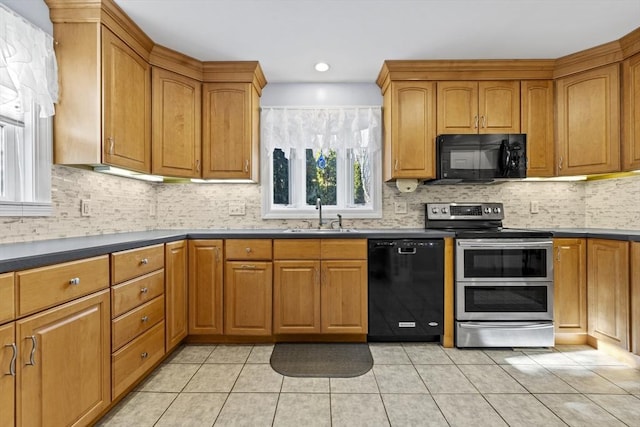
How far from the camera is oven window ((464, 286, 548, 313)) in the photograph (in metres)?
2.63

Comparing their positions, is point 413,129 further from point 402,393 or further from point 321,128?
point 402,393

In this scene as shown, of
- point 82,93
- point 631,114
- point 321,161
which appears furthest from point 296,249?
point 631,114

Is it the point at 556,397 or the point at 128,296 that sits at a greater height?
the point at 128,296

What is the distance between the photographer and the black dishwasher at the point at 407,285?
8.71ft

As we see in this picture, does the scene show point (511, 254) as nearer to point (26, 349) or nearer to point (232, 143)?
point (232, 143)

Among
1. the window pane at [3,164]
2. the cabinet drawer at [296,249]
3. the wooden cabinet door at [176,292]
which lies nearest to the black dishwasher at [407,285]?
the cabinet drawer at [296,249]

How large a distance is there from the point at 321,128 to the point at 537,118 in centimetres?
195

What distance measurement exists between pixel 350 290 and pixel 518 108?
7.23 ft

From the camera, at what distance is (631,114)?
2.56m

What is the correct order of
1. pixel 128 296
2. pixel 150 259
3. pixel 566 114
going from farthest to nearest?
pixel 566 114 < pixel 150 259 < pixel 128 296

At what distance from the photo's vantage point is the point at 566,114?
9.40ft

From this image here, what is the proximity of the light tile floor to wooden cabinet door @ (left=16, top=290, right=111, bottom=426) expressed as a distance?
28 cm

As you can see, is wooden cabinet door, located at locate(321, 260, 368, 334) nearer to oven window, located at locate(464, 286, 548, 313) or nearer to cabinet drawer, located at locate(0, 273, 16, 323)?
oven window, located at locate(464, 286, 548, 313)

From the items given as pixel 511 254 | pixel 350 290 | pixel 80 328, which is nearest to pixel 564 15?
pixel 511 254
